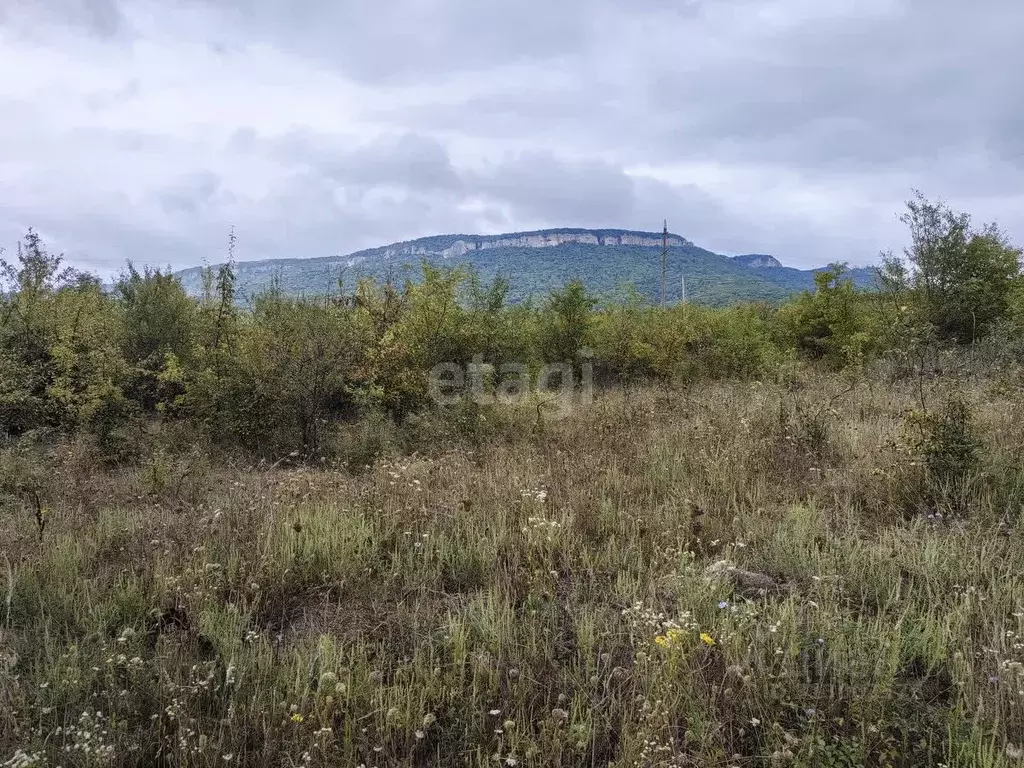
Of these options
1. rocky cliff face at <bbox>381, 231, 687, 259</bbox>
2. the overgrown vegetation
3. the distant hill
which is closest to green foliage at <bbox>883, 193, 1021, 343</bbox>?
the overgrown vegetation

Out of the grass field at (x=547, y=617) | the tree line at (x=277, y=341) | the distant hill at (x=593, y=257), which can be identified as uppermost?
the distant hill at (x=593, y=257)

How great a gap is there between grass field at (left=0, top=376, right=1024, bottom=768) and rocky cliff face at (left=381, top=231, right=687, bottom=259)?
115320 millimetres

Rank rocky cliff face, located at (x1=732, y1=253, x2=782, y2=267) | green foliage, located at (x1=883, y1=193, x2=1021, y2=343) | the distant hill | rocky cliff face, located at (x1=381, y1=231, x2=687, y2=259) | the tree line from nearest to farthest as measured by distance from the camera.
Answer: the tree line, green foliage, located at (x1=883, y1=193, x2=1021, y2=343), the distant hill, rocky cliff face, located at (x1=381, y1=231, x2=687, y2=259), rocky cliff face, located at (x1=732, y1=253, x2=782, y2=267)

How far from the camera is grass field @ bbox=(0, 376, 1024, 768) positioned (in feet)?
6.91

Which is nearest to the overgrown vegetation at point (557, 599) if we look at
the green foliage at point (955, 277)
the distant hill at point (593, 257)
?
the green foliage at point (955, 277)

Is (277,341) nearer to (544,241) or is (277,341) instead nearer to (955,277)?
(955,277)

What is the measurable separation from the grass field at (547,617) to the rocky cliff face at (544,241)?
11532 centimetres

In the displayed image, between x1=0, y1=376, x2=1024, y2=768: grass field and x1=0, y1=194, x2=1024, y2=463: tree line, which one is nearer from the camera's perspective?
x1=0, y1=376, x2=1024, y2=768: grass field

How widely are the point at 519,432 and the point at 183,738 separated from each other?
705cm

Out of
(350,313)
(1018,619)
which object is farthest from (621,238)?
(1018,619)

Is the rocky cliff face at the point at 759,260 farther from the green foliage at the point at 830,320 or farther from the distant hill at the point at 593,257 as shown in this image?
the green foliage at the point at 830,320

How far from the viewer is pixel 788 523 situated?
387cm

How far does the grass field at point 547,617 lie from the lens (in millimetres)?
2105

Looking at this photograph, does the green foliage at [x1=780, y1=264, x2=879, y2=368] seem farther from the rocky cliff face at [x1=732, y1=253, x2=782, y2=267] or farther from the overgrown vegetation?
the rocky cliff face at [x1=732, y1=253, x2=782, y2=267]
